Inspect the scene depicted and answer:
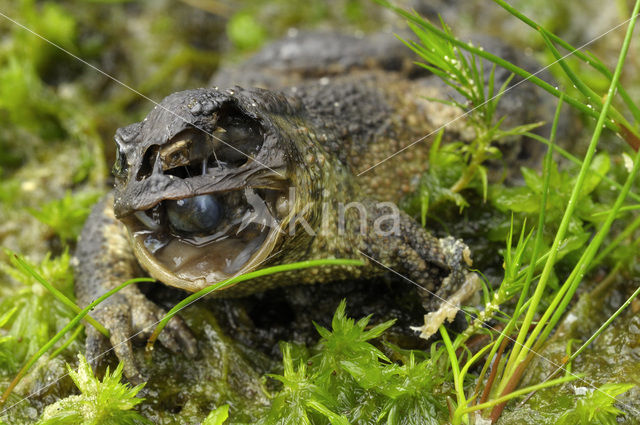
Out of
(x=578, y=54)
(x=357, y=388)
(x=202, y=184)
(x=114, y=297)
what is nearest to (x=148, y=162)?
(x=202, y=184)

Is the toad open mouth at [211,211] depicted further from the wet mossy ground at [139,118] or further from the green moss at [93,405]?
the wet mossy ground at [139,118]

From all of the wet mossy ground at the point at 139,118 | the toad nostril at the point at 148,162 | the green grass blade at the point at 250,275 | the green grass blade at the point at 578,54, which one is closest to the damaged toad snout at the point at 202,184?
the toad nostril at the point at 148,162

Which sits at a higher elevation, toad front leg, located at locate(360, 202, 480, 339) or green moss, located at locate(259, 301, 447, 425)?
toad front leg, located at locate(360, 202, 480, 339)

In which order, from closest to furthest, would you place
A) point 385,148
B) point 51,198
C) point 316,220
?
point 316,220 < point 385,148 < point 51,198

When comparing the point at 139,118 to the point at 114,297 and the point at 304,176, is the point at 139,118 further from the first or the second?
the point at 304,176

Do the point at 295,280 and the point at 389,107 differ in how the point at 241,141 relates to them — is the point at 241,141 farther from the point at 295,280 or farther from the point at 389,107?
the point at 389,107

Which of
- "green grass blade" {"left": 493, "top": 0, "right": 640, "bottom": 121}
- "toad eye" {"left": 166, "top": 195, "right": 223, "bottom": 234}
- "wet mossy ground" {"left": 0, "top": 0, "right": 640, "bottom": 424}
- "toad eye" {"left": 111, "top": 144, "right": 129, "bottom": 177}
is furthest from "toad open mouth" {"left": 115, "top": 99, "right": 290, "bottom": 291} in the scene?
"green grass blade" {"left": 493, "top": 0, "right": 640, "bottom": 121}

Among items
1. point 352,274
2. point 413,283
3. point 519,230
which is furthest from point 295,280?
point 519,230

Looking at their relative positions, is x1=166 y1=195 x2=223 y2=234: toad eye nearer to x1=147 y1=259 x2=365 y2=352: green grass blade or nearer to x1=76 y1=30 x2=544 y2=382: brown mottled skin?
x1=76 y1=30 x2=544 y2=382: brown mottled skin
